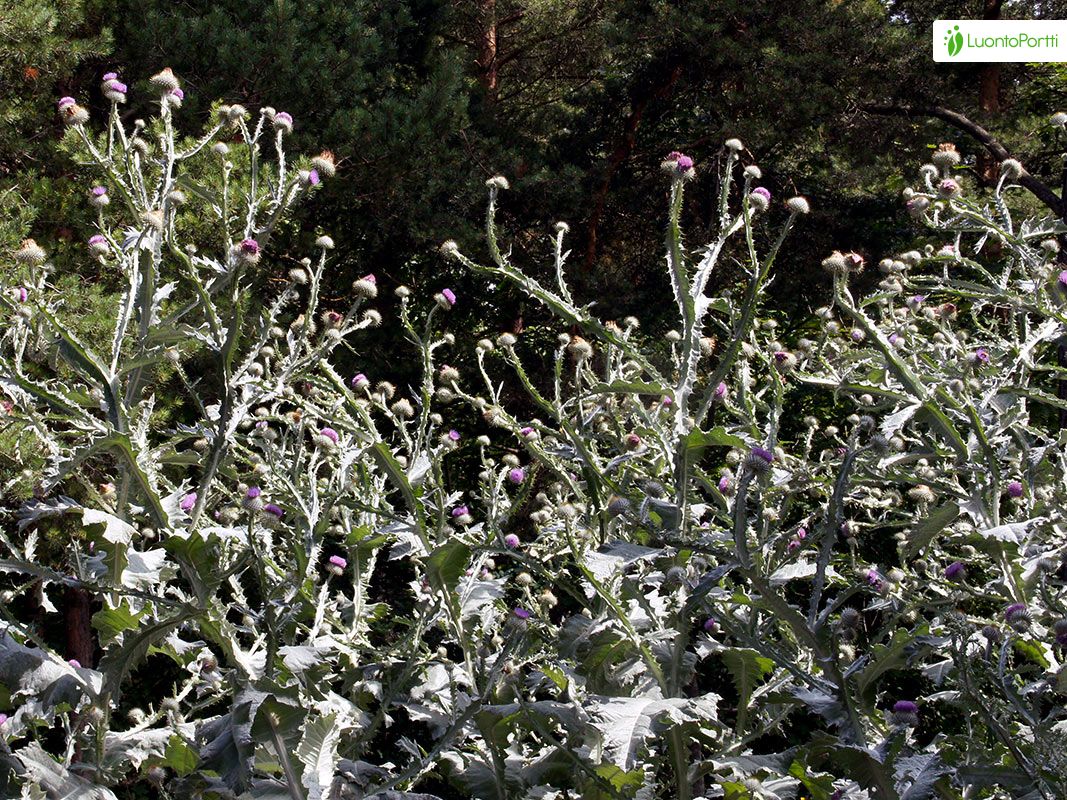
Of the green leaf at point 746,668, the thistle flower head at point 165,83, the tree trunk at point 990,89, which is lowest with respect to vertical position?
the green leaf at point 746,668

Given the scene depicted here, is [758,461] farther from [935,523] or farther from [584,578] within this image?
[584,578]

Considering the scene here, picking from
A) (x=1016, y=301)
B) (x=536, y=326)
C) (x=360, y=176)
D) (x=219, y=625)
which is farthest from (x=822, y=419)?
(x=219, y=625)

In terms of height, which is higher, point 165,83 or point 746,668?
point 165,83

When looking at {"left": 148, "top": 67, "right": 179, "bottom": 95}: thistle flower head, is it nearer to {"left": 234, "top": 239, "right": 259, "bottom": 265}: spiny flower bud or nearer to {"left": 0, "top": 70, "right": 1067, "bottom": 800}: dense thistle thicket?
{"left": 0, "top": 70, "right": 1067, "bottom": 800}: dense thistle thicket

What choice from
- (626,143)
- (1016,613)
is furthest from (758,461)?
(626,143)

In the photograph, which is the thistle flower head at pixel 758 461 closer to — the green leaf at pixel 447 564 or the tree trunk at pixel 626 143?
the green leaf at pixel 447 564

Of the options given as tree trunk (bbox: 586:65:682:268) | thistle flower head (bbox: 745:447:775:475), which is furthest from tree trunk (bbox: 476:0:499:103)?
thistle flower head (bbox: 745:447:775:475)

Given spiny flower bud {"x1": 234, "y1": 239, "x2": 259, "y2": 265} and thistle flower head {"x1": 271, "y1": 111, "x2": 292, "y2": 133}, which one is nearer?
spiny flower bud {"x1": 234, "y1": 239, "x2": 259, "y2": 265}

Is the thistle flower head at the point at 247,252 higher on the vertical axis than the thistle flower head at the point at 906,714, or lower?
higher

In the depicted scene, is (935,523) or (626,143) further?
(626,143)

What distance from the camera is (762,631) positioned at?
243 cm

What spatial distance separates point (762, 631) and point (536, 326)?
282 inches

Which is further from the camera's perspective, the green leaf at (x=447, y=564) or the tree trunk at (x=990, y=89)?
the tree trunk at (x=990, y=89)

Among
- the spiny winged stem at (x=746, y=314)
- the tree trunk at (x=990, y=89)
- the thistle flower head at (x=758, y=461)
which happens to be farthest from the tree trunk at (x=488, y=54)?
the thistle flower head at (x=758, y=461)
